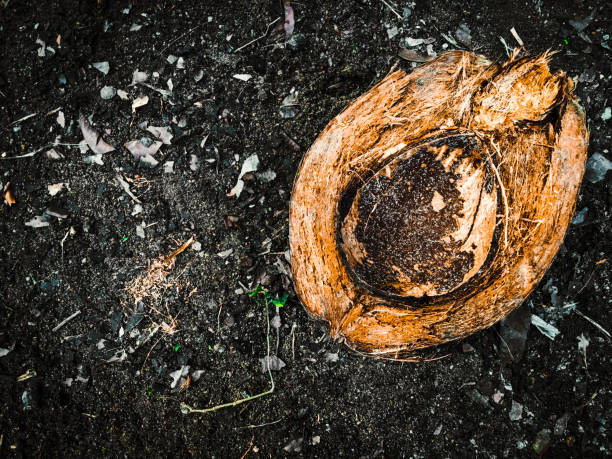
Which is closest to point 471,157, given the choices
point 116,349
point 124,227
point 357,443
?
point 357,443

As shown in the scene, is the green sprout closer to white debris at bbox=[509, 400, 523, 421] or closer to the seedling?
the seedling

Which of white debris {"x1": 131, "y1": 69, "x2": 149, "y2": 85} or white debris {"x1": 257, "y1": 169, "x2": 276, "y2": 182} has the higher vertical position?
white debris {"x1": 131, "y1": 69, "x2": 149, "y2": 85}

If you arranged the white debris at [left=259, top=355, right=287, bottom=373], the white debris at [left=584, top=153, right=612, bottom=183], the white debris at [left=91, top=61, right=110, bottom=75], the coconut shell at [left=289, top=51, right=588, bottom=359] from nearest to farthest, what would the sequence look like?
the coconut shell at [left=289, top=51, right=588, bottom=359]
the white debris at [left=584, top=153, right=612, bottom=183]
the white debris at [left=259, top=355, right=287, bottom=373]
the white debris at [left=91, top=61, right=110, bottom=75]

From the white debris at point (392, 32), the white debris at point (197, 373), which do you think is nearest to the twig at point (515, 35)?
the white debris at point (392, 32)

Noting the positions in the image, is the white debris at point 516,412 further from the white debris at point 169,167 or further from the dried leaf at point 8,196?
the dried leaf at point 8,196

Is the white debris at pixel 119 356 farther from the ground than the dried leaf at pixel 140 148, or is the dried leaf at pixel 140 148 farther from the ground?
the dried leaf at pixel 140 148

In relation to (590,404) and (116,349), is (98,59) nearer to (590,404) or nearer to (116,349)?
(116,349)

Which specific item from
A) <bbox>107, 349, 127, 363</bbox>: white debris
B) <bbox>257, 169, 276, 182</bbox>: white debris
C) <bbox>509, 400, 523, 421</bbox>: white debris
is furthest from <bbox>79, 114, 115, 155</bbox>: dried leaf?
<bbox>509, 400, 523, 421</bbox>: white debris
